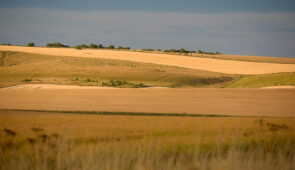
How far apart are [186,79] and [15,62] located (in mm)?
22604

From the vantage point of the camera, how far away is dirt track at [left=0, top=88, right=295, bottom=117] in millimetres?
17266

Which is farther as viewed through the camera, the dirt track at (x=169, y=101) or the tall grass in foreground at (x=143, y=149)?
the dirt track at (x=169, y=101)

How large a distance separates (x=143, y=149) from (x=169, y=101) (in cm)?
1490

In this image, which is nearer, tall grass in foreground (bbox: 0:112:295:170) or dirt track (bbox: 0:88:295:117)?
tall grass in foreground (bbox: 0:112:295:170)

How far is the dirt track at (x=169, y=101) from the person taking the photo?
56.6 feet

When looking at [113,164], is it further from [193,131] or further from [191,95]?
[191,95]

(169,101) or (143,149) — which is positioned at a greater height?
(143,149)

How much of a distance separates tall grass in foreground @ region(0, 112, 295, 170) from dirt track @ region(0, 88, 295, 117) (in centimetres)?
903

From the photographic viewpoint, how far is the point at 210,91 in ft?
84.8

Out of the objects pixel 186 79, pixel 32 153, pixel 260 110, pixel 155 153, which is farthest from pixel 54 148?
pixel 186 79

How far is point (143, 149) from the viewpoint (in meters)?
6.28

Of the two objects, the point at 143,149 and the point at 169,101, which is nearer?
the point at 143,149

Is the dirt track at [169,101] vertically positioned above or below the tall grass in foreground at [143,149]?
below

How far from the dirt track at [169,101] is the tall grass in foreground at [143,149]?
9.03 metres
